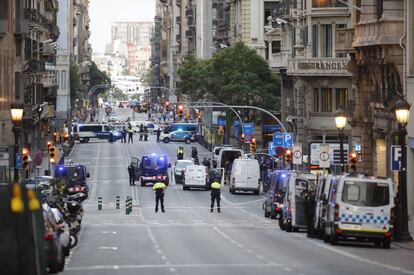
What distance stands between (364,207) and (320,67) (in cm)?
5031

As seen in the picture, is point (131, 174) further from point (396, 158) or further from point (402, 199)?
point (402, 199)

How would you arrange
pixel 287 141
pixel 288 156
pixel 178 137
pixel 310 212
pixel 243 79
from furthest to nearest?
pixel 178 137 → pixel 243 79 → pixel 287 141 → pixel 288 156 → pixel 310 212

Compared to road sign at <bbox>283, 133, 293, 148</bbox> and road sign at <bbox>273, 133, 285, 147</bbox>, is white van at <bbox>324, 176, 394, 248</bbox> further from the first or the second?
road sign at <bbox>273, 133, 285, 147</bbox>

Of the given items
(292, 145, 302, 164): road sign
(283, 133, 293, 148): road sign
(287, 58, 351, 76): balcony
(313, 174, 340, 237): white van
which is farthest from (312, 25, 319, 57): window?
(313, 174, 340, 237): white van

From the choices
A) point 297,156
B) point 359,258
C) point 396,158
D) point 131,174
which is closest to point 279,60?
point 131,174

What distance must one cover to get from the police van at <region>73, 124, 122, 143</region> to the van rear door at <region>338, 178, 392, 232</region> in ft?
369

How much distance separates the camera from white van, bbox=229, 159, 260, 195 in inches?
3292

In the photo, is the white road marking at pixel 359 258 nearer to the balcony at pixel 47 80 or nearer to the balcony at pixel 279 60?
the balcony at pixel 279 60

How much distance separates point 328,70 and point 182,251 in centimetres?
5219

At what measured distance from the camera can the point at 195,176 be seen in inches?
3452

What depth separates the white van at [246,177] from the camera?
8362 cm

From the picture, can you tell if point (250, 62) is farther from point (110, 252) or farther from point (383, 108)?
point (110, 252)

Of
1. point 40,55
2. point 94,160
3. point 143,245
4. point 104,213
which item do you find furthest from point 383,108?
Result: point 94,160

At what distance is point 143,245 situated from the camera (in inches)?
1559
